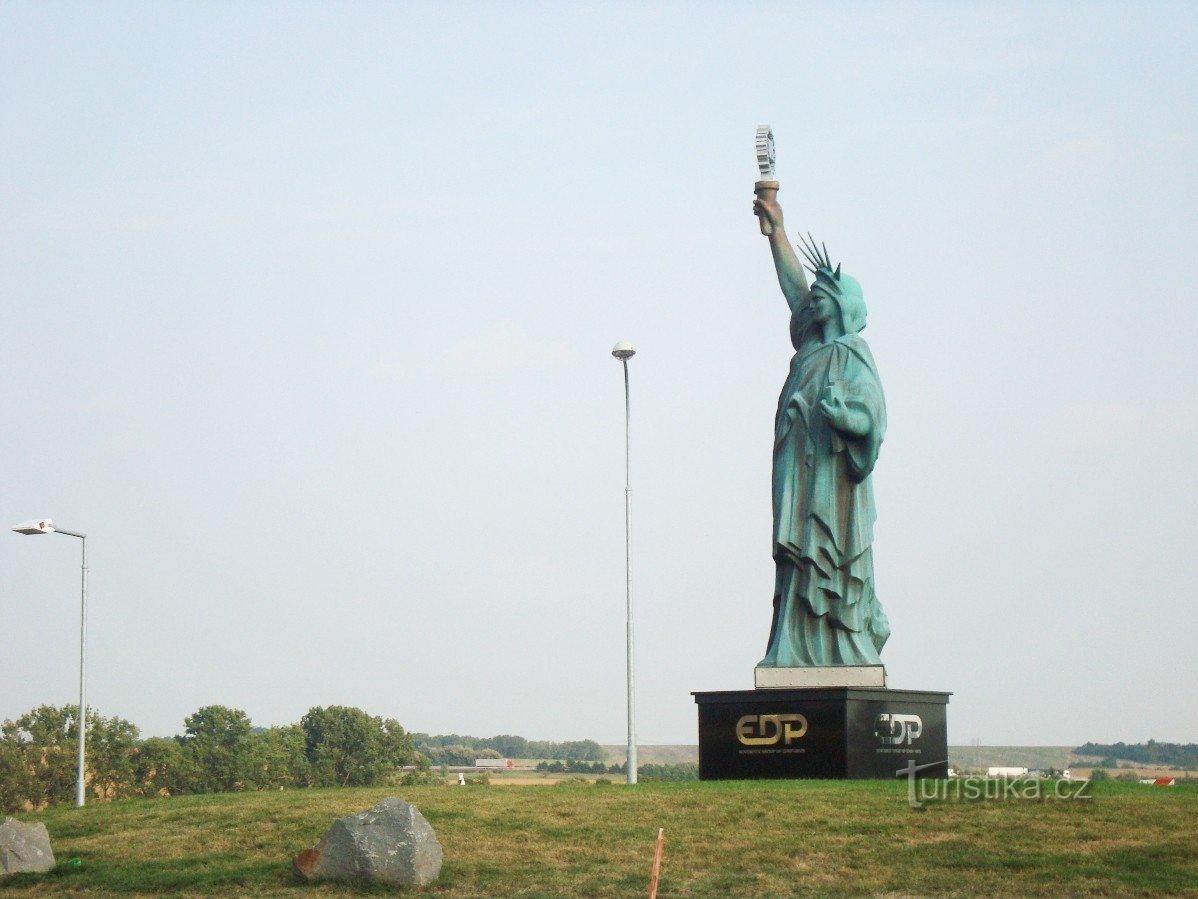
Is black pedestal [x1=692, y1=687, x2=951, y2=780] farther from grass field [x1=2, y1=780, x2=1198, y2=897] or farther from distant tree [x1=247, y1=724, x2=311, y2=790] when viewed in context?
distant tree [x1=247, y1=724, x2=311, y2=790]

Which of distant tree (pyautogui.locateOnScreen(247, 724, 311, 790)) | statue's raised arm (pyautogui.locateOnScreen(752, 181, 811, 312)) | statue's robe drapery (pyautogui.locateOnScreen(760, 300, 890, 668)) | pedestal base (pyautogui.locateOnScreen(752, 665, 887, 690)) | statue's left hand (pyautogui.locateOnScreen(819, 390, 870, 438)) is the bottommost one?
distant tree (pyautogui.locateOnScreen(247, 724, 311, 790))

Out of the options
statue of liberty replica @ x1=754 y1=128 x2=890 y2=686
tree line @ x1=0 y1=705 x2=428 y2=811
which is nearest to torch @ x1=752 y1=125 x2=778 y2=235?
statue of liberty replica @ x1=754 y1=128 x2=890 y2=686

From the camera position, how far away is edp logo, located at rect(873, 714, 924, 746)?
77.2 feet

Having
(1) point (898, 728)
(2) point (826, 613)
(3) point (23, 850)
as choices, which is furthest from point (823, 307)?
(3) point (23, 850)

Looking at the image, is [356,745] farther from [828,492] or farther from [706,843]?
[706,843]

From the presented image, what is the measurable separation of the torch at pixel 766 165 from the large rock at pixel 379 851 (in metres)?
13.2

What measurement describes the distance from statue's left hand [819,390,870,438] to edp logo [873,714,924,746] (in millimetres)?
4509

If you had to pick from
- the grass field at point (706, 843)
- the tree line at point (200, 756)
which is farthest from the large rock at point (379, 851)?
the tree line at point (200, 756)

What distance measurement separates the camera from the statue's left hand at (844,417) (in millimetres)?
24344

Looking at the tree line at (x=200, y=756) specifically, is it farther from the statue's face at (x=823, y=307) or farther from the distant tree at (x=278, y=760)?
the statue's face at (x=823, y=307)

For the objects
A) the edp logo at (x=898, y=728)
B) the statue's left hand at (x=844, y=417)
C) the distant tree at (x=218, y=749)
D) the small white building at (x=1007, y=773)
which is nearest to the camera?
the small white building at (x=1007, y=773)

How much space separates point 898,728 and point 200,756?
205ft

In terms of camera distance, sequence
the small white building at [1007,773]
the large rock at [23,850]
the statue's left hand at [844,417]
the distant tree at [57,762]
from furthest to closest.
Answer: the distant tree at [57,762]
the statue's left hand at [844,417]
the small white building at [1007,773]
the large rock at [23,850]

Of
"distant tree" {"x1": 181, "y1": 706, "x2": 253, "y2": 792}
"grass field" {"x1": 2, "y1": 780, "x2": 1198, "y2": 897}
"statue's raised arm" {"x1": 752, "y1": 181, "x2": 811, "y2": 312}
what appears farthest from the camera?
"distant tree" {"x1": 181, "y1": 706, "x2": 253, "y2": 792}
